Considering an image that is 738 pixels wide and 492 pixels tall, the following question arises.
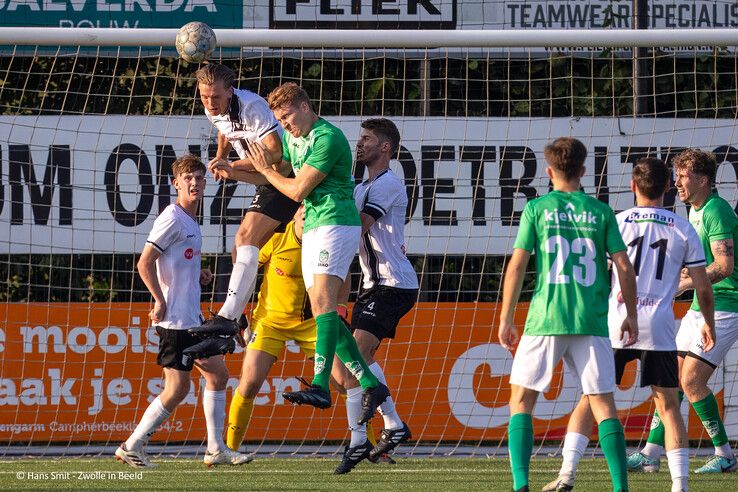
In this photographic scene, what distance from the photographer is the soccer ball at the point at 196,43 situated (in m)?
7.61

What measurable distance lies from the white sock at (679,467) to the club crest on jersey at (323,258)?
211 cm

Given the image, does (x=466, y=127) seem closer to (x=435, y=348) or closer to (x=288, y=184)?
(x=435, y=348)

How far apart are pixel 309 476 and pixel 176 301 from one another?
4.51 feet

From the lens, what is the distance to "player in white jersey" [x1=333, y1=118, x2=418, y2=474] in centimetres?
781

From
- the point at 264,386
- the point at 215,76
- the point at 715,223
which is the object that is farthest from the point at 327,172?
the point at 264,386

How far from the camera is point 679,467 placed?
6125mm

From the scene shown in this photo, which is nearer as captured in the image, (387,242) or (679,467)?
(679,467)

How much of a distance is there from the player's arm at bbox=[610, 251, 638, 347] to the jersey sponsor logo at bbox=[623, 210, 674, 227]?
28.5 inches

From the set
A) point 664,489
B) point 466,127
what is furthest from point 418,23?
point 664,489

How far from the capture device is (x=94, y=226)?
9.92 metres

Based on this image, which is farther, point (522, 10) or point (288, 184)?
point (522, 10)

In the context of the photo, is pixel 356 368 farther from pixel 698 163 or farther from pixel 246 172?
pixel 698 163

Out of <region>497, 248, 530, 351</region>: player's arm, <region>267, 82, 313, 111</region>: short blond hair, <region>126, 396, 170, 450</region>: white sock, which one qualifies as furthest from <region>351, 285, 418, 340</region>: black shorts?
<region>497, 248, 530, 351</region>: player's arm

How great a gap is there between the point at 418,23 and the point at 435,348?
10.9ft
